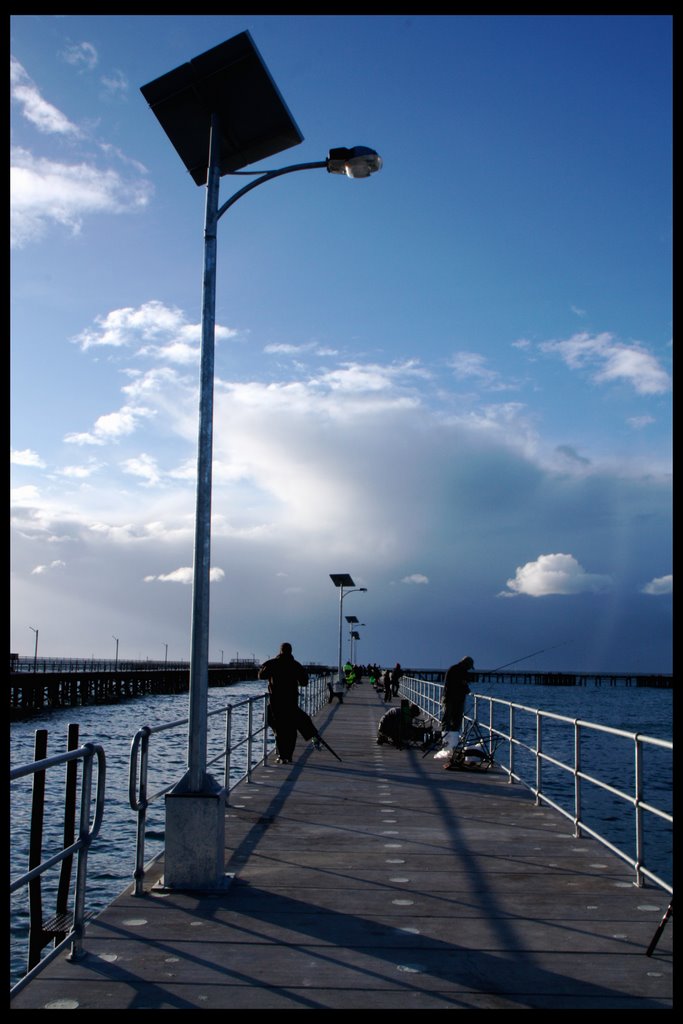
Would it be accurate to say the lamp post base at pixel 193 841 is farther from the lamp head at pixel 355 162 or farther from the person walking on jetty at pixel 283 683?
the person walking on jetty at pixel 283 683

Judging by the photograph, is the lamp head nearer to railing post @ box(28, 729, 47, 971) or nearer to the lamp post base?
the lamp post base

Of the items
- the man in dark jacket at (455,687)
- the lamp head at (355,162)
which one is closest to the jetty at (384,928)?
the man in dark jacket at (455,687)

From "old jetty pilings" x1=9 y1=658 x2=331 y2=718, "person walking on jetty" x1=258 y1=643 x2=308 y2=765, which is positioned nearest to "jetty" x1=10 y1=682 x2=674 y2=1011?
"person walking on jetty" x1=258 y1=643 x2=308 y2=765

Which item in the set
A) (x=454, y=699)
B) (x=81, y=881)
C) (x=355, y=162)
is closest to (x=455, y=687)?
(x=454, y=699)

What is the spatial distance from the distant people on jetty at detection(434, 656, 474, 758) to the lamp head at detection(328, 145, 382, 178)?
835cm

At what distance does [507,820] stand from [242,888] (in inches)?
158

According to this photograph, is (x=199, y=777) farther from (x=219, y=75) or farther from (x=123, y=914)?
(x=219, y=75)

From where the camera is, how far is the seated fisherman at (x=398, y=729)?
653 inches

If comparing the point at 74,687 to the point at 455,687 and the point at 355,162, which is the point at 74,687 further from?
the point at 355,162

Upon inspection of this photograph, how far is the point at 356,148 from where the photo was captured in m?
7.32

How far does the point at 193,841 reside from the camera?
623 cm

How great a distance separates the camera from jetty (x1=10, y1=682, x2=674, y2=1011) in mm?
4324
